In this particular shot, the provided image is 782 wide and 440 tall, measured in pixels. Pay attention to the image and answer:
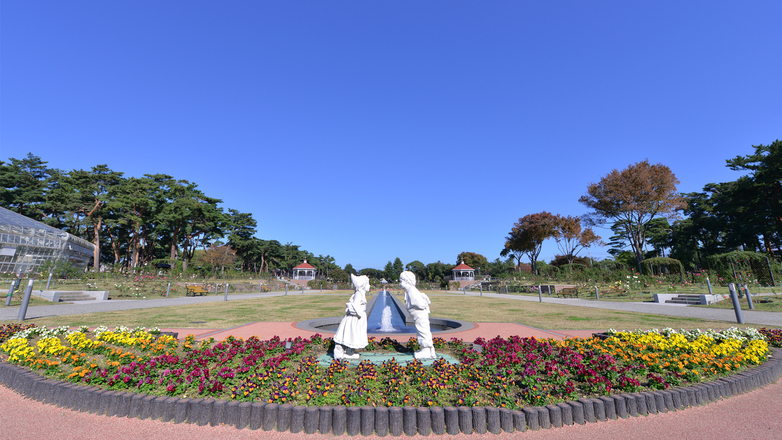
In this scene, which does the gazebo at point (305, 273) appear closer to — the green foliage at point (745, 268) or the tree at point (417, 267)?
the tree at point (417, 267)

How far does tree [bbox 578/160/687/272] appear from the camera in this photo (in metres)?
31.7

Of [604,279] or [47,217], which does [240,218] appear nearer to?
[47,217]

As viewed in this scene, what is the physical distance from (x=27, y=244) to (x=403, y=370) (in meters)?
41.2

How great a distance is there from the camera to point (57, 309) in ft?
46.6

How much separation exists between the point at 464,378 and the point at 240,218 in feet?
207

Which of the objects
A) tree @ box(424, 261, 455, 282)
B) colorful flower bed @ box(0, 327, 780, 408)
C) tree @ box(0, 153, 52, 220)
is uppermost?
tree @ box(0, 153, 52, 220)

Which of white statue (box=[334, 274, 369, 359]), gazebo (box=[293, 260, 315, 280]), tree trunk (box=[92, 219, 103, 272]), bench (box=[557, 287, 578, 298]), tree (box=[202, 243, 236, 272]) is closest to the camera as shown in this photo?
white statue (box=[334, 274, 369, 359])

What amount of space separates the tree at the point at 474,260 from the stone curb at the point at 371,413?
8343 cm

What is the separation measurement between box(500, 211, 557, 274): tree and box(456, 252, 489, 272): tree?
36679 millimetres

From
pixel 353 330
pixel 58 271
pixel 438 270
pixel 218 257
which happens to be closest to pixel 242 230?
pixel 218 257

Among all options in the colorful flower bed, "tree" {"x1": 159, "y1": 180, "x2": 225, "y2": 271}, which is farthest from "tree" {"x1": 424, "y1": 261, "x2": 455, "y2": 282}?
the colorful flower bed

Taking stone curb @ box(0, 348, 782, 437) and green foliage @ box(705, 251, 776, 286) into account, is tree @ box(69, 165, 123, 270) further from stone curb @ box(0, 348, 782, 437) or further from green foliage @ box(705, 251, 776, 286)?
green foliage @ box(705, 251, 776, 286)

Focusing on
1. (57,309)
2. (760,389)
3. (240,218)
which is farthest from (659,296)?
(240,218)

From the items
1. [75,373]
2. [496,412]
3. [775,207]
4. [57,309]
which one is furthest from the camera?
[775,207]
